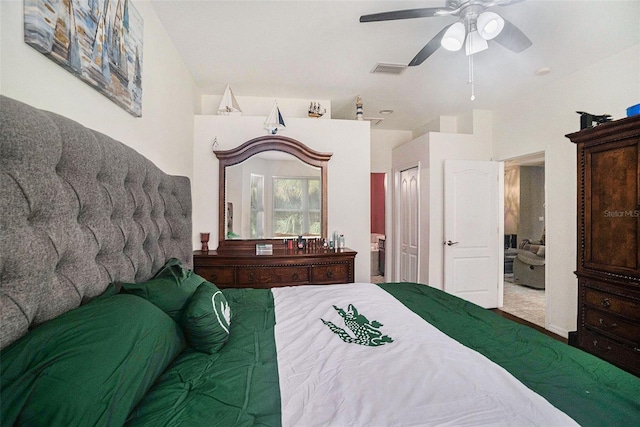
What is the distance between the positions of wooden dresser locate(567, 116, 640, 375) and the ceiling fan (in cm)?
106

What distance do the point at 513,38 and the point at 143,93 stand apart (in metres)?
2.38

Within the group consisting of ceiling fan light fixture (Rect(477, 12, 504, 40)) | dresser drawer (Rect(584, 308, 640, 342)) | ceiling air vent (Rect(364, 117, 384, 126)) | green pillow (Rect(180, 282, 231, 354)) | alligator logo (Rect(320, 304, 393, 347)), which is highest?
ceiling air vent (Rect(364, 117, 384, 126))

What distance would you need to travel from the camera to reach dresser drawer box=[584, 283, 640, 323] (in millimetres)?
2115

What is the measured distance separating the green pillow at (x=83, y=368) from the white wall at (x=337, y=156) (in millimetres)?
2606

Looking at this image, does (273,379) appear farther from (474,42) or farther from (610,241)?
(610,241)

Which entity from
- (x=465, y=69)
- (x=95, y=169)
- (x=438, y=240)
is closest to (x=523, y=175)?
(x=438, y=240)

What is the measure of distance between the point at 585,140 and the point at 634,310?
1.31 metres

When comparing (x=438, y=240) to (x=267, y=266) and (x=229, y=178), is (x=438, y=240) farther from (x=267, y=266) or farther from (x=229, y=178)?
(x=229, y=178)

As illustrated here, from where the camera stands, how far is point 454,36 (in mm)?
1861

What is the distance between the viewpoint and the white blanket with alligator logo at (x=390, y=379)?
2.60 ft

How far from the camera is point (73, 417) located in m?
0.58

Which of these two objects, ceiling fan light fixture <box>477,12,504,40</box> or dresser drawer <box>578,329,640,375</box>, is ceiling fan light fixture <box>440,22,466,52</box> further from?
dresser drawer <box>578,329,640,375</box>

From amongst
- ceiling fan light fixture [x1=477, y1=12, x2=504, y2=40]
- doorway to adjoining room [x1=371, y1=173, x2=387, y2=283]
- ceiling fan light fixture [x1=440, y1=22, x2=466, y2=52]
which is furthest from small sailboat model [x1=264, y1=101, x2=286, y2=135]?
doorway to adjoining room [x1=371, y1=173, x2=387, y2=283]

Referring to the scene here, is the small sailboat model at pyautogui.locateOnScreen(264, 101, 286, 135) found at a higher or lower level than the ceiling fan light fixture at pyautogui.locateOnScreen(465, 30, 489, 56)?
lower
